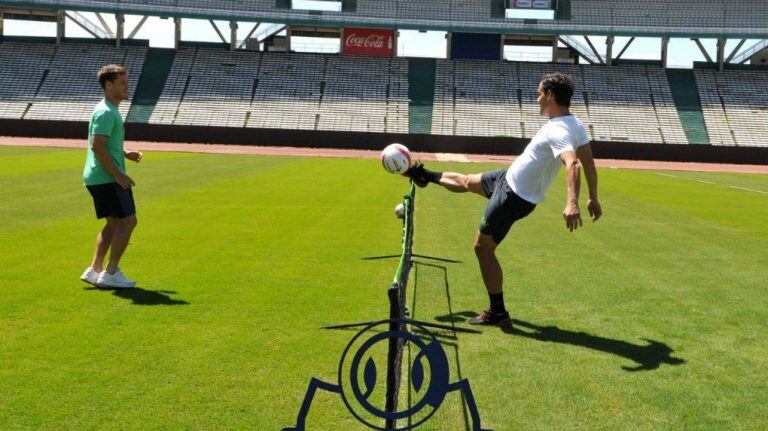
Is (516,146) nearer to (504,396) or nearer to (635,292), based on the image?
(635,292)

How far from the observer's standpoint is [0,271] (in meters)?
8.23

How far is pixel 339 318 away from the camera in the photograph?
6.68m

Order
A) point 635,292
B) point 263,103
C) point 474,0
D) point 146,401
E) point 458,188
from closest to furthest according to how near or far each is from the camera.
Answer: point 146,401 < point 458,188 < point 635,292 < point 263,103 < point 474,0

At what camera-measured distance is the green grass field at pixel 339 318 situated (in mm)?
4605

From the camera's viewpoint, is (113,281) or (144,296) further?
(113,281)

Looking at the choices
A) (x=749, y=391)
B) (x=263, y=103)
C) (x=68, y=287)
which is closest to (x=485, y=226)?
(x=749, y=391)

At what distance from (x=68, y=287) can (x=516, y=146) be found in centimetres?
4171

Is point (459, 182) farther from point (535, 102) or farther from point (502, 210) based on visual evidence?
point (535, 102)

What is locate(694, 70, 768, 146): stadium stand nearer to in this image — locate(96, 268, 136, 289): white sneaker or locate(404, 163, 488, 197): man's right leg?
locate(404, 163, 488, 197): man's right leg

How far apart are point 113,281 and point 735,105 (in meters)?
55.1

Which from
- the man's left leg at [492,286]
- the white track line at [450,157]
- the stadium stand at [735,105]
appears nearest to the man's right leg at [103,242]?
the man's left leg at [492,286]

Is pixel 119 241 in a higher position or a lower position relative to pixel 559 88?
lower

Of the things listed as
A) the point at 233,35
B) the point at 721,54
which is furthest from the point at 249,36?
the point at 721,54

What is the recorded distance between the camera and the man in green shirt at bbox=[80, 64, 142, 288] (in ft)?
23.9
